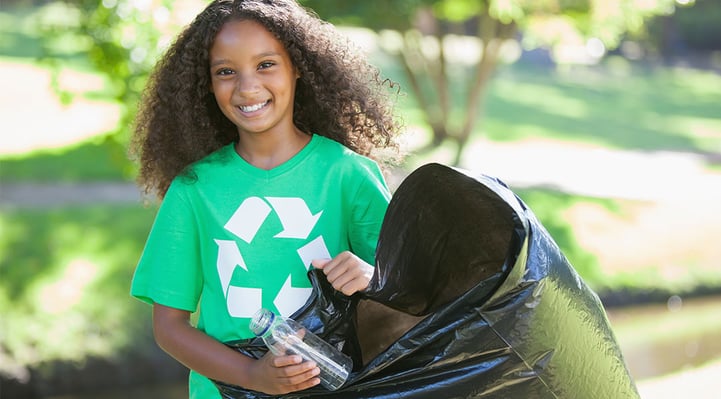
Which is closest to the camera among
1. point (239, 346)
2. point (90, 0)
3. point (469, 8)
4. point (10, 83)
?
point (239, 346)

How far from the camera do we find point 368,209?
2193 millimetres

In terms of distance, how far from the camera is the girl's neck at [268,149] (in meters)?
2.23

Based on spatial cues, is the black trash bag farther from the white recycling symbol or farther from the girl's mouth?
the girl's mouth

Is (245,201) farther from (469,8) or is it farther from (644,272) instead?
(469,8)

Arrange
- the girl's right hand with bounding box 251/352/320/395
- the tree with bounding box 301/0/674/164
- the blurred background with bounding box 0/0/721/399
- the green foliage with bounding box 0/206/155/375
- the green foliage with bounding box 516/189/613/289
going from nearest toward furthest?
1. the girl's right hand with bounding box 251/352/320/395
2. the blurred background with bounding box 0/0/721/399
3. the green foliage with bounding box 0/206/155/375
4. the green foliage with bounding box 516/189/613/289
5. the tree with bounding box 301/0/674/164

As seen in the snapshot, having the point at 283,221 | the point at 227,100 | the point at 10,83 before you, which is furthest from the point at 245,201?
the point at 10,83

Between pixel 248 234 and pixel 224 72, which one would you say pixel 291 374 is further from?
pixel 224 72

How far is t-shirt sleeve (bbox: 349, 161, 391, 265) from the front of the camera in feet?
7.20

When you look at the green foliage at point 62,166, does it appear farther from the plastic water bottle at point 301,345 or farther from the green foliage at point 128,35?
the plastic water bottle at point 301,345

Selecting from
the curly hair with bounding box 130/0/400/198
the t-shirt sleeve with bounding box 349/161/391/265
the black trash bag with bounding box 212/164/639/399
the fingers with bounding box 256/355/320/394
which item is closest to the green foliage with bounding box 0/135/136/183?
the curly hair with bounding box 130/0/400/198

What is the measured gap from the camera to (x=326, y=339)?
82.6 inches

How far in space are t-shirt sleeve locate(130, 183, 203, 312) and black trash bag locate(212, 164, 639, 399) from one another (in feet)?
0.57

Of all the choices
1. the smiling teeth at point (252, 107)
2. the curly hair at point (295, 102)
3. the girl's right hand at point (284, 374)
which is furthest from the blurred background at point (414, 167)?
the girl's right hand at point (284, 374)

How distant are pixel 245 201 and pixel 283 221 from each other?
0.09 metres
